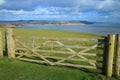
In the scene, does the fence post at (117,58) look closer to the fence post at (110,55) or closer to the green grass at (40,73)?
the fence post at (110,55)

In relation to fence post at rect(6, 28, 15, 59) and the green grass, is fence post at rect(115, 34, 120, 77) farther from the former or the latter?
fence post at rect(6, 28, 15, 59)

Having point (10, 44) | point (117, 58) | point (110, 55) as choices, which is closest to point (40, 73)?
point (110, 55)

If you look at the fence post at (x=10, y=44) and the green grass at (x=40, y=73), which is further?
the fence post at (x=10, y=44)

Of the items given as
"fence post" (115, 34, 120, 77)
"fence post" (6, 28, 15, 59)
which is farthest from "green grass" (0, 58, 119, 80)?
"fence post" (6, 28, 15, 59)

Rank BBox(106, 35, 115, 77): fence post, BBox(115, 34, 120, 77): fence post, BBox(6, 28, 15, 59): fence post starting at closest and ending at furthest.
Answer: BBox(115, 34, 120, 77): fence post, BBox(106, 35, 115, 77): fence post, BBox(6, 28, 15, 59): fence post

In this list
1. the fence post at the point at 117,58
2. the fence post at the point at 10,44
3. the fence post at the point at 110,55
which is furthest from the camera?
the fence post at the point at 10,44

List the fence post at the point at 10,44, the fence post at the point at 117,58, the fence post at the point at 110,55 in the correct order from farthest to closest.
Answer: the fence post at the point at 10,44 < the fence post at the point at 110,55 < the fence post at the point at 117,58

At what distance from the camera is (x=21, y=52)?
1430 cm

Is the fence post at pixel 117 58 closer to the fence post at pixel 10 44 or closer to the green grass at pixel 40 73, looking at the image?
the green grass at pixel 40 73

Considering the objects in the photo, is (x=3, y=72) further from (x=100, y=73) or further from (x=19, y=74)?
(x=100, y=73)

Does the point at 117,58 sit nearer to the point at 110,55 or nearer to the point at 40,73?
the point at 110,55

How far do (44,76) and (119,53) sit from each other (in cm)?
375

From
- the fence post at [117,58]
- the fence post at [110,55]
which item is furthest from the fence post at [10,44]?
the fence post at [117,58]

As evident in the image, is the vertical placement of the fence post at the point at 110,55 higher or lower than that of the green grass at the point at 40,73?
higher
